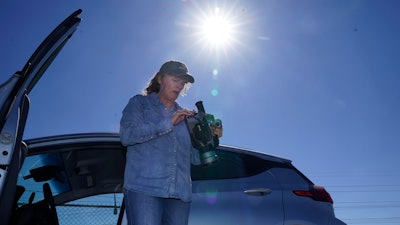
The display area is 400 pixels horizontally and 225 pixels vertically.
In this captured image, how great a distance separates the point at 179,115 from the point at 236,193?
94 cm

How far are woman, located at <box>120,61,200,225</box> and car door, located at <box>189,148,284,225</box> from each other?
16.7 inches

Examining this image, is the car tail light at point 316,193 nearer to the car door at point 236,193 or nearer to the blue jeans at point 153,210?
the car door at point 236,193

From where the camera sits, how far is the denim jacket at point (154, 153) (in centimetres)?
236

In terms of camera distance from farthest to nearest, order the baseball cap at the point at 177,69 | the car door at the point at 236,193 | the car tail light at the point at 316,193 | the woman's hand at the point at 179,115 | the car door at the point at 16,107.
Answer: the car tail light at the point at 316,193 < the car door at the point at 236,193 < the baseball cap at the point at 177,69 < the woman's hand at the point at 179,115 < the car door at the point at 16,107

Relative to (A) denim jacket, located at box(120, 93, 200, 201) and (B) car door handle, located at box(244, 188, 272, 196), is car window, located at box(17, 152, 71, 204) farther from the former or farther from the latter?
(B) car door handle, located at box(244, 188, 272, 196)

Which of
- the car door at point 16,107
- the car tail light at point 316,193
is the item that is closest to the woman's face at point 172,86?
the car door at point 16,107

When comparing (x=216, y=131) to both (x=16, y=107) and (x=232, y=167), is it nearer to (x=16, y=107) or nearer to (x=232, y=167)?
(x=232, y=167)

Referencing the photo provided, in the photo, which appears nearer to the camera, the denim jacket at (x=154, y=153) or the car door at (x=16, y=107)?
the car door at (x=16, y=107)

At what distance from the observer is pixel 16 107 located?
207 cm

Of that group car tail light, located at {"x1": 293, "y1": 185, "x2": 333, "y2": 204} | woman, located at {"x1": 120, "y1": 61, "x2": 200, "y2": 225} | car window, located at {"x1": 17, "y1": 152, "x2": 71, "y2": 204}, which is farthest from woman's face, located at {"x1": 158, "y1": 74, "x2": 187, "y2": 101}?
car tail light, located at {"x1": 293, "y1": 185, "x2": 333, "y2": 204}

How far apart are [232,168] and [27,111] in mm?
1671

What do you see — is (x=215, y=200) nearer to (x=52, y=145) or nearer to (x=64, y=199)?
(x=52, y=145)

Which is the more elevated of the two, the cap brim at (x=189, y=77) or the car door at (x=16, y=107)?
the cap brim at (x=189, y=77)

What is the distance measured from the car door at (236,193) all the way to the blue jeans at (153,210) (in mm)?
399
